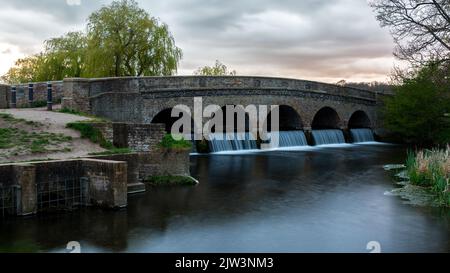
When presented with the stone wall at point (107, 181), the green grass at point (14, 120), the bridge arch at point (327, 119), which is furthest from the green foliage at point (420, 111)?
the green grass at point (14, 120)

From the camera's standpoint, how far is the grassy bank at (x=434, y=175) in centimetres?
1102

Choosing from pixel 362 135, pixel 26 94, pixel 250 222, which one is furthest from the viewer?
pixel 362 135

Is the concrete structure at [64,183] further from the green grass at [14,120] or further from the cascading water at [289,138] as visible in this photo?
the cascading water at [289,138]

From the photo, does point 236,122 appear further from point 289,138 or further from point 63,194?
point 63,194

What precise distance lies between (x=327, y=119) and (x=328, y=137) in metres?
2.73

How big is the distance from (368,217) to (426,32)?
8.32 m

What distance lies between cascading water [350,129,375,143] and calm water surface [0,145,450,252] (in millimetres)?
14734

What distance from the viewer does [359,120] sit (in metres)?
31.3

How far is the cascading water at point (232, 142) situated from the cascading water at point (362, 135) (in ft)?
27.9

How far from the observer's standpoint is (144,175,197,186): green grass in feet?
42.9

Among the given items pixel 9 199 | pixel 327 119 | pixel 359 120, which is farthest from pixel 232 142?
pixel 9 199

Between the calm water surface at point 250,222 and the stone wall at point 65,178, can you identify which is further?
the stone wall at point 65,178
